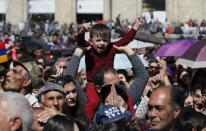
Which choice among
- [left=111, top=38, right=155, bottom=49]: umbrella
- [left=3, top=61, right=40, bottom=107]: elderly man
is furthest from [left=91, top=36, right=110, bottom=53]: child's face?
[left=111, top=38, right=155, bottom=49]: umbrella

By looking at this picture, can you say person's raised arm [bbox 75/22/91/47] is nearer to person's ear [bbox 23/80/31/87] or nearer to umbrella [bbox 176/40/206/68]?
person's ear [bbox 23/80/31/87]

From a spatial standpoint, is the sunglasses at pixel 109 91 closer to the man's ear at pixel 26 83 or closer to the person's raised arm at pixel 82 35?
the person's raised arm at pixel 82 35

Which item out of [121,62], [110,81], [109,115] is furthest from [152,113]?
[121,62]

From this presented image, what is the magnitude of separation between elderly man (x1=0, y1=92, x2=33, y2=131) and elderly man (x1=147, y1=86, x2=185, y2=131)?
1210 mm

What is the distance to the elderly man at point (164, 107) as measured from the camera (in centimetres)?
636

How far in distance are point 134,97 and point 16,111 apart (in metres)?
2.44

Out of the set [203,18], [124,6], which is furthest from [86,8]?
[203,18]

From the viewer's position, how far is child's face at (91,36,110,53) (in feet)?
25.6

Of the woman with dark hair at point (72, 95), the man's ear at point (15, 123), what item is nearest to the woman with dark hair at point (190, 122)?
the man's ear at point (15, 123)

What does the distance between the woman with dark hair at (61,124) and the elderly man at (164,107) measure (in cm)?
83

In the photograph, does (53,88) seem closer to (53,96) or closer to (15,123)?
(53,96)

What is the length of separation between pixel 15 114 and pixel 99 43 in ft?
7.79

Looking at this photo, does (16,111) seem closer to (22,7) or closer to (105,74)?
(105,74)

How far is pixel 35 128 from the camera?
655 centimetres
